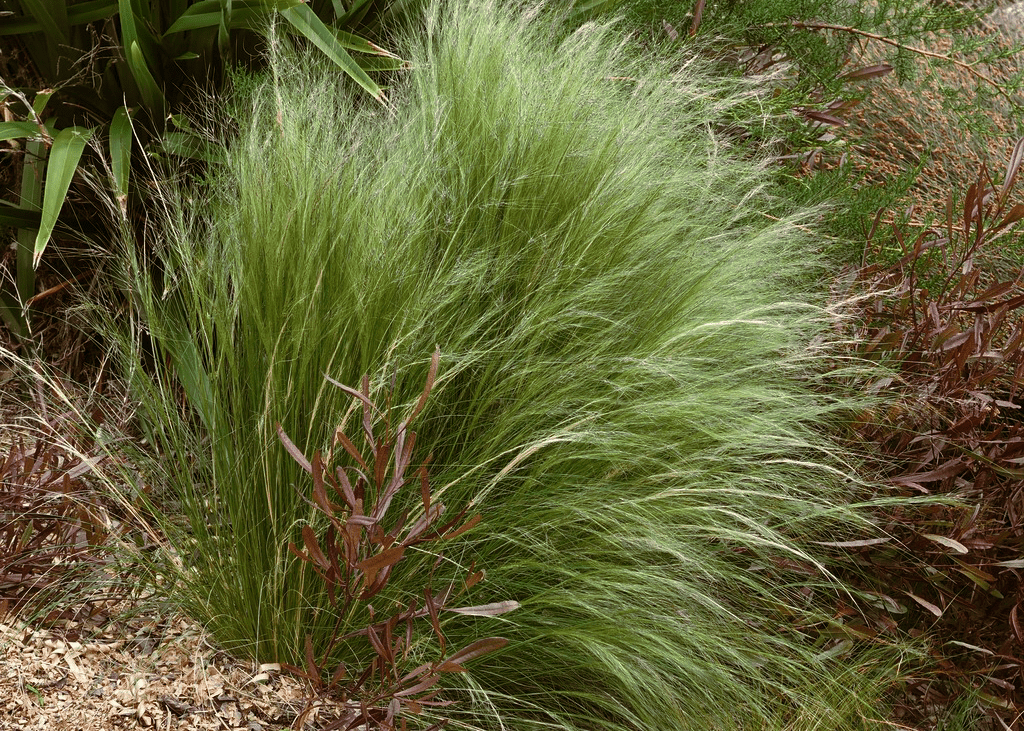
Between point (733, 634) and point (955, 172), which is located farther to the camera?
point (955, 172)

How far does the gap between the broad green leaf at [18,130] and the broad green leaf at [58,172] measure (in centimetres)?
6

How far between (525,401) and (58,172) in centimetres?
146

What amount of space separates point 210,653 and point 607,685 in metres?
0.77

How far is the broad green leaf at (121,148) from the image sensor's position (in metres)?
2.33

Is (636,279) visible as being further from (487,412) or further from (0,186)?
(0,186)

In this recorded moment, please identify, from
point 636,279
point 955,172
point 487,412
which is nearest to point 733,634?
point 487,412

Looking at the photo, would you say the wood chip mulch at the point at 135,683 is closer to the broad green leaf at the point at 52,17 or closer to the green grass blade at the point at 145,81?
the green grass blade at the point at 145,81

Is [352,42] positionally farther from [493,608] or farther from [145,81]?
[493,608]

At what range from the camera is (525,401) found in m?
1.73

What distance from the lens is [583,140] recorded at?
2.10 meters

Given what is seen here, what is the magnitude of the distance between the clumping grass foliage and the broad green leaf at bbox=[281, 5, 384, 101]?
0.43 metres

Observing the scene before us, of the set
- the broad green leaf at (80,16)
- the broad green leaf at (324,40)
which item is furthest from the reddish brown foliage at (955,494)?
the broad green leaf at (80,16)

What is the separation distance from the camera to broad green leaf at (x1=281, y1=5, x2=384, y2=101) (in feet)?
8.30

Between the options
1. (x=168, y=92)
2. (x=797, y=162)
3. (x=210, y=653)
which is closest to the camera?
(x=210, y=653)
